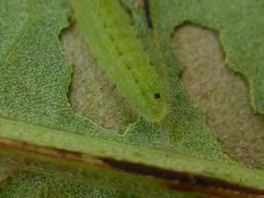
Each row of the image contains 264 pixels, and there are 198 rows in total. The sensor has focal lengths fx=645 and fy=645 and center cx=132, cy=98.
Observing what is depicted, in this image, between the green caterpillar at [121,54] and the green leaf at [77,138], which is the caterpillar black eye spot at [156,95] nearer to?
the green caterpillar at [121,54]

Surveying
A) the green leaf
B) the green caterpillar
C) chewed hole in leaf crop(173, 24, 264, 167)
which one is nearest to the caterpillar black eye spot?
the green caterpillar

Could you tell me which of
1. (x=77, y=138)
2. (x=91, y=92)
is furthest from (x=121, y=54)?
(x=77, y=138)

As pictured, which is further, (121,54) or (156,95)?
(121,54)

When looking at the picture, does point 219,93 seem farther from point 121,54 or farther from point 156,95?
point 121,54

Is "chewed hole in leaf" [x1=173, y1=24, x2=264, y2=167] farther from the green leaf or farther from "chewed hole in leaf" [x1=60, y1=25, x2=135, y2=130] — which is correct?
"chewed hole in leaf" [x1=60, y1=25, x2=135, y2=130]

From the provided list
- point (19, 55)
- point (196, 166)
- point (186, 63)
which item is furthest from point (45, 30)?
point (196, 166)

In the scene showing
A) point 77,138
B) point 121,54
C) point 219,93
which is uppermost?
point 121,54

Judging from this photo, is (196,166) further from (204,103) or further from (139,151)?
(204,103)
